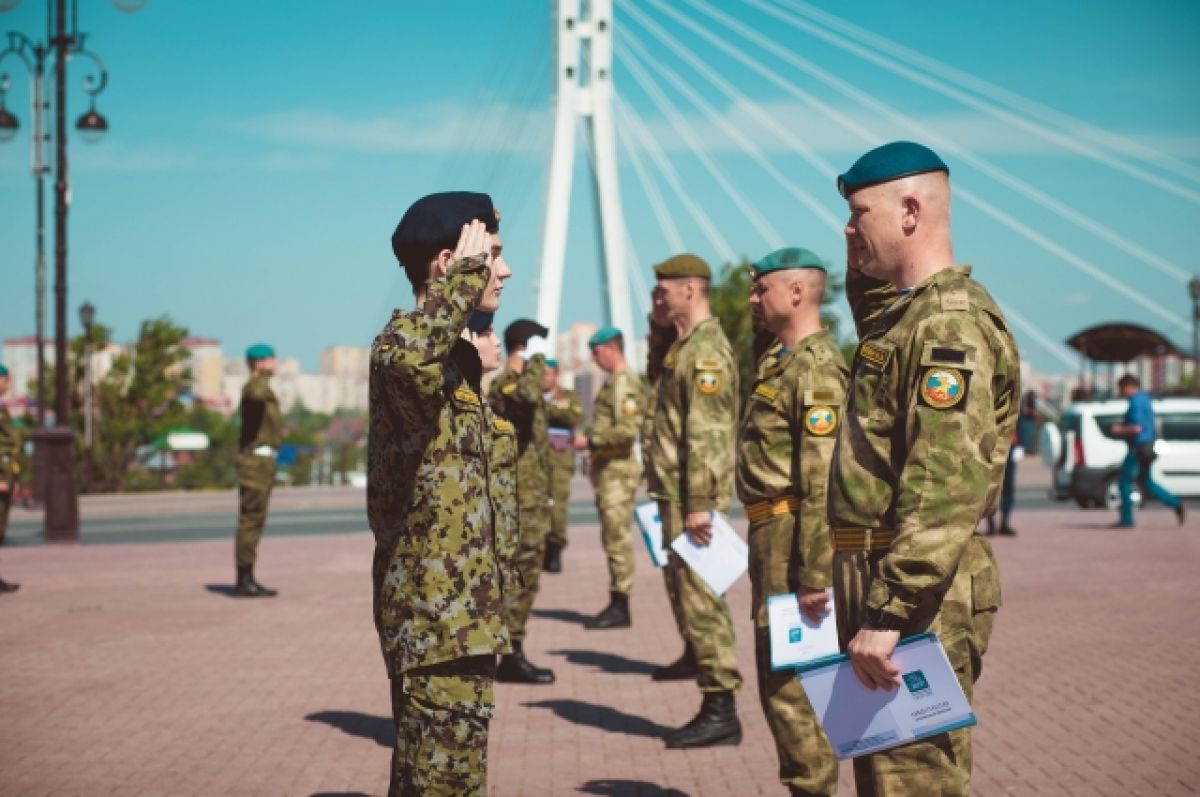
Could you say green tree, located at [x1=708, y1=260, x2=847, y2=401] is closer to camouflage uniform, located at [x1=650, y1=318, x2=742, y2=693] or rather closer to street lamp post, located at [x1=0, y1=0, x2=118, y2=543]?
street lamp post, located at [x1=0, y1=0, x2=118, y2=543]

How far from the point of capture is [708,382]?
22.0 feet

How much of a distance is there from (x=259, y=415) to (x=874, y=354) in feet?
29.3

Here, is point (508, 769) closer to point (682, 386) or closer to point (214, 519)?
point (682, 386)

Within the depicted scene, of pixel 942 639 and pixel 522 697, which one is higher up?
pixel 942 639

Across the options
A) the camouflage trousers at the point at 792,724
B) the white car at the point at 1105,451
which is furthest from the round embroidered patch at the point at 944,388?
the white car at the point at 1105,451

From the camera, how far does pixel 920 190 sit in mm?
3463

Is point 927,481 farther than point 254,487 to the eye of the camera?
No

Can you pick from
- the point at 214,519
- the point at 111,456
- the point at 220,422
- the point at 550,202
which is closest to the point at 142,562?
the point at 214,519

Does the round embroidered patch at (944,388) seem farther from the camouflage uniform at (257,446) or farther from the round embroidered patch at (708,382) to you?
the camouflage uniform at (257,446)

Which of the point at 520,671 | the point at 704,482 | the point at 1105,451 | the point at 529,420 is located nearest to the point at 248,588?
the point at 529,420

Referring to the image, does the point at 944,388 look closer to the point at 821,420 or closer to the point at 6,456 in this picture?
the point at 821,420

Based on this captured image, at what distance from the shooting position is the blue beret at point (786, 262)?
18.1ft

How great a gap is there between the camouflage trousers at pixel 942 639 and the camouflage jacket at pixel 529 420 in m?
5.32

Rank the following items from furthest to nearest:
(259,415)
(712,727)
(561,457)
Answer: (561,457), (259,415), (712,727)
